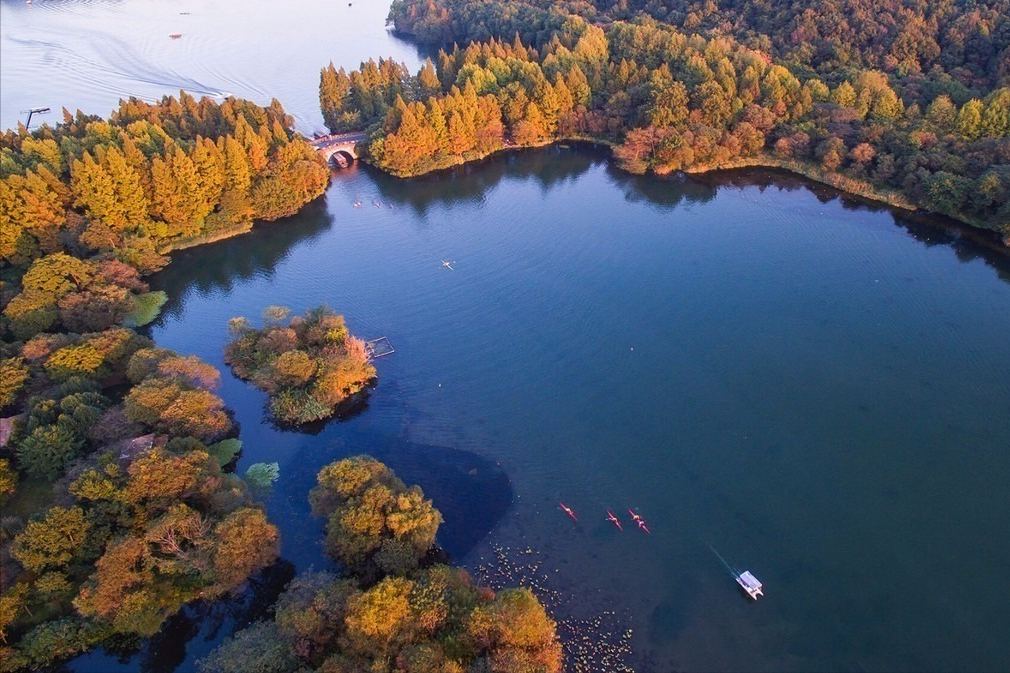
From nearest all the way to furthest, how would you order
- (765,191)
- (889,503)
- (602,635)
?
1. (602,635)
2. (889,503)
3. (765,191)

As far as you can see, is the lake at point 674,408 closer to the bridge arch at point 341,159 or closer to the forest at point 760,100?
the forest at point 760,100

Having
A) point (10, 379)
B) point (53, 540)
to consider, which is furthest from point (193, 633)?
point (10, 379)

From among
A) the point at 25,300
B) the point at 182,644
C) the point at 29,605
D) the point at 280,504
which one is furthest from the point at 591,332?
the point at 25,300

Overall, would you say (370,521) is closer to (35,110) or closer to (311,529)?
(311,529)

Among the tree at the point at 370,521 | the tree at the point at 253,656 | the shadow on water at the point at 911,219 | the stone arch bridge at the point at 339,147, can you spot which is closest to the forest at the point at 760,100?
the shadow on water at the point at 911,219

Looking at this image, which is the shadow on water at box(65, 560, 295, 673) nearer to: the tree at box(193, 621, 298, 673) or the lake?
the lake

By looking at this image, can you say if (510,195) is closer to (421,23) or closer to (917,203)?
(917,203)
